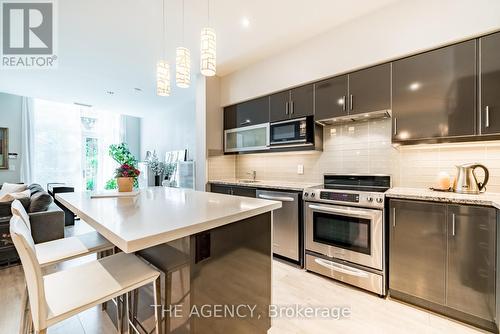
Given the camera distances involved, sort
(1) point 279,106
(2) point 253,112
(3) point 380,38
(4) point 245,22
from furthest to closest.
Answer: (2) point 253,112
(1) point 279,106
(4) point 245,22
(3) point 380,38

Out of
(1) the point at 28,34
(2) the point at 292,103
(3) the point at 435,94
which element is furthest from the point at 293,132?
(1) the point at 28,34

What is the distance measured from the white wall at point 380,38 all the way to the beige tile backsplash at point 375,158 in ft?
2.37

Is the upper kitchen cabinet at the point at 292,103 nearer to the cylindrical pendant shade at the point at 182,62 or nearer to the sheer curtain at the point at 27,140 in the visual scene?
the cylindrical pendant shade at the point at 182,62

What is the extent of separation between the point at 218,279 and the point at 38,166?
20.8 ft

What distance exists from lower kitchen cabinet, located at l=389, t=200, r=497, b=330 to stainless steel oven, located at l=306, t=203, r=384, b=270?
0.12 metres

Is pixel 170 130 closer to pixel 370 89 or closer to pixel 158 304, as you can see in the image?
pixel 370 89

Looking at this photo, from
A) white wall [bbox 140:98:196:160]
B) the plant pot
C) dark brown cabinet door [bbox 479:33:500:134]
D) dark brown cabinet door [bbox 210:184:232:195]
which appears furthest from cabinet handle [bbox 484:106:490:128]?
white wall [bbox 140:98:196:160]

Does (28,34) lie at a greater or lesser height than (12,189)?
greater

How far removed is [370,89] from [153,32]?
2.47m

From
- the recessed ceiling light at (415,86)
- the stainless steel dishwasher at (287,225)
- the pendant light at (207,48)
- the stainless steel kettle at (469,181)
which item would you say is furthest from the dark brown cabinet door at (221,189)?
the stainless steel kettle at (469,181)

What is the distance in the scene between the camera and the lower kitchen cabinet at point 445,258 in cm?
155

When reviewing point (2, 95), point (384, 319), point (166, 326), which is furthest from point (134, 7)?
point (2, 95)

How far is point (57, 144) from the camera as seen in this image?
5.50 metres

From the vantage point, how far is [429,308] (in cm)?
178
